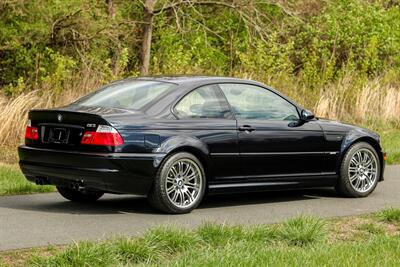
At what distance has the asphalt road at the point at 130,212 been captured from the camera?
27.4ft

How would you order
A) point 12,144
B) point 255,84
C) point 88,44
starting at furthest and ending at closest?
point 88,44, point 12,144, point 255,84

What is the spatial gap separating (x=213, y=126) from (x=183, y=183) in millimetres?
783

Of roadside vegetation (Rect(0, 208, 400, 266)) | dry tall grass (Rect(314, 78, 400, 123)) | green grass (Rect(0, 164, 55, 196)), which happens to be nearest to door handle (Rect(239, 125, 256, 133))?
roadside vegetation (Rect(0, 208, 400, 266))

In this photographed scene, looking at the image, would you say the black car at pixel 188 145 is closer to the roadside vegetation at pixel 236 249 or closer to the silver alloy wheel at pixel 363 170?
the silver alloy wheel at pixel 363 170

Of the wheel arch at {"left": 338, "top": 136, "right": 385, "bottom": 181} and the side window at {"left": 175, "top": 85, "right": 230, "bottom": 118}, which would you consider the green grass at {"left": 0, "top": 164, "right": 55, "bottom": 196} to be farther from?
the wheel arch at {"left": 338, "top": 136, "right": 385, "bottom": 181}

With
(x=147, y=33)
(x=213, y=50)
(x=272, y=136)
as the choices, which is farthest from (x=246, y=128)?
(x=213, y=50)

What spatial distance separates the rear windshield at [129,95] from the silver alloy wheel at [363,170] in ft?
8.94

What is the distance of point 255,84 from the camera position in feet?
35.4

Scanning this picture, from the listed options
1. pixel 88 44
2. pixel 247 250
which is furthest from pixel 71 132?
pixel 88 44

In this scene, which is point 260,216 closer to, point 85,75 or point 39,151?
point 39,151

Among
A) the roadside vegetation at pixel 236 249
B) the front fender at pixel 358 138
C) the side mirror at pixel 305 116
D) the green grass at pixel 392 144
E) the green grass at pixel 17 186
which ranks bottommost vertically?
the green grass at pixel 17 186

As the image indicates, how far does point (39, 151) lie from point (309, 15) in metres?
18.8

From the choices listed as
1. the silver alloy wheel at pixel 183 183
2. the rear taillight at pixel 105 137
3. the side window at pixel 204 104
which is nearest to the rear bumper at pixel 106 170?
the rear taillight at pixel 105 137

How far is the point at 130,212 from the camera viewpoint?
986cm
